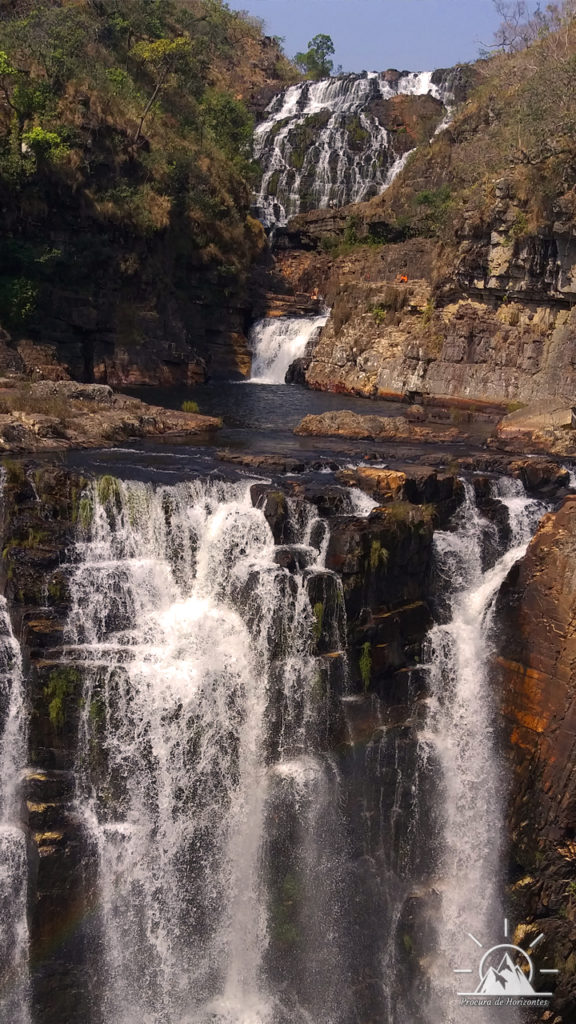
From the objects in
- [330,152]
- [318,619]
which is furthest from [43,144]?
[318,619]

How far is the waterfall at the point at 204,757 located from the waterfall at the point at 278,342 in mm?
21387

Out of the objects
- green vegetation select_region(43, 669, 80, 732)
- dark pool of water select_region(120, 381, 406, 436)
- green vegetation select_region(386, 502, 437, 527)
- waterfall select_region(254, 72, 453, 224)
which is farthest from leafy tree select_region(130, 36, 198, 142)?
green vegetation select_region(43, 669, 80, 732)

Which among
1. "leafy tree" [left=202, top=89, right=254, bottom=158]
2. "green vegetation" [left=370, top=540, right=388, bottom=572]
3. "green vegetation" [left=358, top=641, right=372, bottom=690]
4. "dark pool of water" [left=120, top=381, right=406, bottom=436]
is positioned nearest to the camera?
"green vegetation" [left=358, top=641, right=372, bottom=690]

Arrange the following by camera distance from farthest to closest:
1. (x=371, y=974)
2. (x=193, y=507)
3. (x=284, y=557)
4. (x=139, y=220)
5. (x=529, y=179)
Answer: (x=139, y=220) → (x=529, y=179) → (x=193, y=507) → (x=284, y=557) → (x=371, y=974)

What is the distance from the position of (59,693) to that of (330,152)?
4088cm

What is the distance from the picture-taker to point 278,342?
1526 inches

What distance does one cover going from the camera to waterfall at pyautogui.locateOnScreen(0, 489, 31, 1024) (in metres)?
12.8

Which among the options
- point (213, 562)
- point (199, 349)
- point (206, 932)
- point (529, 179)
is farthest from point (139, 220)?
point (206, 932)

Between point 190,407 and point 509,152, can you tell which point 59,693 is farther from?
point 509,152

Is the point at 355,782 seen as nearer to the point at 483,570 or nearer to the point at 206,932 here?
the point at 206,932

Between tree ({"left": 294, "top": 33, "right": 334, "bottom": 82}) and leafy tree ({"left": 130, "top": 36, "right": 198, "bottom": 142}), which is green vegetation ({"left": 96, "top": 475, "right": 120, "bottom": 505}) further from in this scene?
tree ({"left": 294, "top": 33, "right": 334, "bottom": 82})

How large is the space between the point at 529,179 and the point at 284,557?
2217 centimetres

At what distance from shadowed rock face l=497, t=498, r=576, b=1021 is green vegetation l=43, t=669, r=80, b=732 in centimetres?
774

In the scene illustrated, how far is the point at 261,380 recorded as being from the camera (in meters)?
37.8
